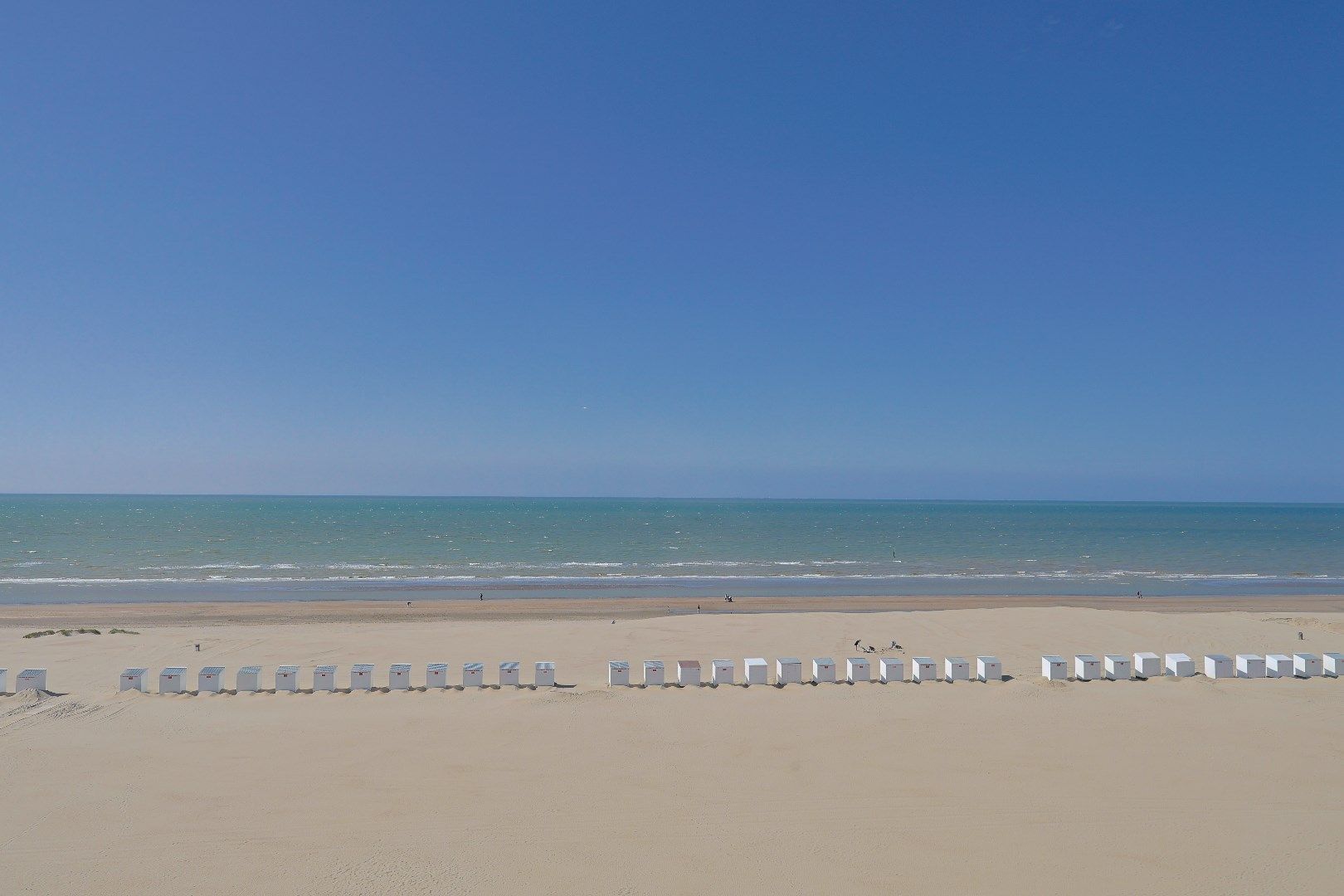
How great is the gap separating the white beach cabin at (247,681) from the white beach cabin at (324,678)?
1.33 metres

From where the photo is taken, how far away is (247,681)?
17.7m

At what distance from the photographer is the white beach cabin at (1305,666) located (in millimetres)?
19047

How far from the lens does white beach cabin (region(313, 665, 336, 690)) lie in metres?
17.8

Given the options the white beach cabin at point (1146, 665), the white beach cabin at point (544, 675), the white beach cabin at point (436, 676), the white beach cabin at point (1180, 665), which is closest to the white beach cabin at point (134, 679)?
the white beach cabin at point (436, 676)

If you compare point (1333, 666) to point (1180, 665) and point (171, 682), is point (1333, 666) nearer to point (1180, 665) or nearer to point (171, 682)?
point (1180, 665)

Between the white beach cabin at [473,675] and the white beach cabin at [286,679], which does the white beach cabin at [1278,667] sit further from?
the white beach cabin at [286,679]

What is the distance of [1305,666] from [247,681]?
26.5 m

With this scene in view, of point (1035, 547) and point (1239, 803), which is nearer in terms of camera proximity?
point (1239, 803)

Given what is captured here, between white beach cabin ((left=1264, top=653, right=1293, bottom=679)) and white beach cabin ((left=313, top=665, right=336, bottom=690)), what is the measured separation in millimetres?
23606

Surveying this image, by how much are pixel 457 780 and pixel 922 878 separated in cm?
755

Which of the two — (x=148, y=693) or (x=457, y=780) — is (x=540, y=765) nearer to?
(x=457, y=780)

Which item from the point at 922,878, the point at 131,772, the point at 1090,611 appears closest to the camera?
the point at 922,878

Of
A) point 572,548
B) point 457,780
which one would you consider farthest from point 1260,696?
point 572,548

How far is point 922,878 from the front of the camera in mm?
9898
